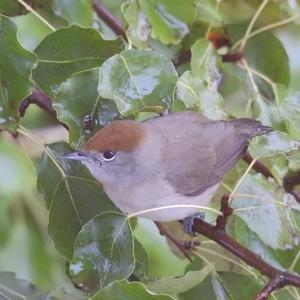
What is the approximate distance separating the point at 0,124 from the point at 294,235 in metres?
0.60

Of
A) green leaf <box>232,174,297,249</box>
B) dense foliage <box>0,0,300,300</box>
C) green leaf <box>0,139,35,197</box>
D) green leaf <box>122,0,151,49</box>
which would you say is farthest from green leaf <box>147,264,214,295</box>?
green leaf <box>0,139,35,197</box>

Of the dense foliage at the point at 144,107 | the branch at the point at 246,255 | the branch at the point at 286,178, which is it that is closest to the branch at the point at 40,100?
the dense foliage at the point at 144,107

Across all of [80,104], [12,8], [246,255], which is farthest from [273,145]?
[12,8]

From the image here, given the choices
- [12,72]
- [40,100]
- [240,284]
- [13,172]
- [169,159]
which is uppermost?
[12,72]

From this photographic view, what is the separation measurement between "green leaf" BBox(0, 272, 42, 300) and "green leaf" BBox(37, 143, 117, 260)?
0.08 meters

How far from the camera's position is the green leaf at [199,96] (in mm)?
1680

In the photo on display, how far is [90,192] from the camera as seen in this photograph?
169 cm

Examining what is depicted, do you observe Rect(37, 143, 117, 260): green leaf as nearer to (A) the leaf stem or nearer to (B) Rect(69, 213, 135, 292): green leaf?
(B) Rect(69, 213, 135, 292): green leaf

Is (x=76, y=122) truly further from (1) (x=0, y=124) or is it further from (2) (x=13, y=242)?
(2) (x=13, y=242)

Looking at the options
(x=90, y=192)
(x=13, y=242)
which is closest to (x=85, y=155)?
(x=90, y=192)

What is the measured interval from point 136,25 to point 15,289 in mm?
539

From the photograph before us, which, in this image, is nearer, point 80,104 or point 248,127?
point 80,104

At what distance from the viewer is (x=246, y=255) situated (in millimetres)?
1565

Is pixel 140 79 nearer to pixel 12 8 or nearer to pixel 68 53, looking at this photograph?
pixel 68 53
